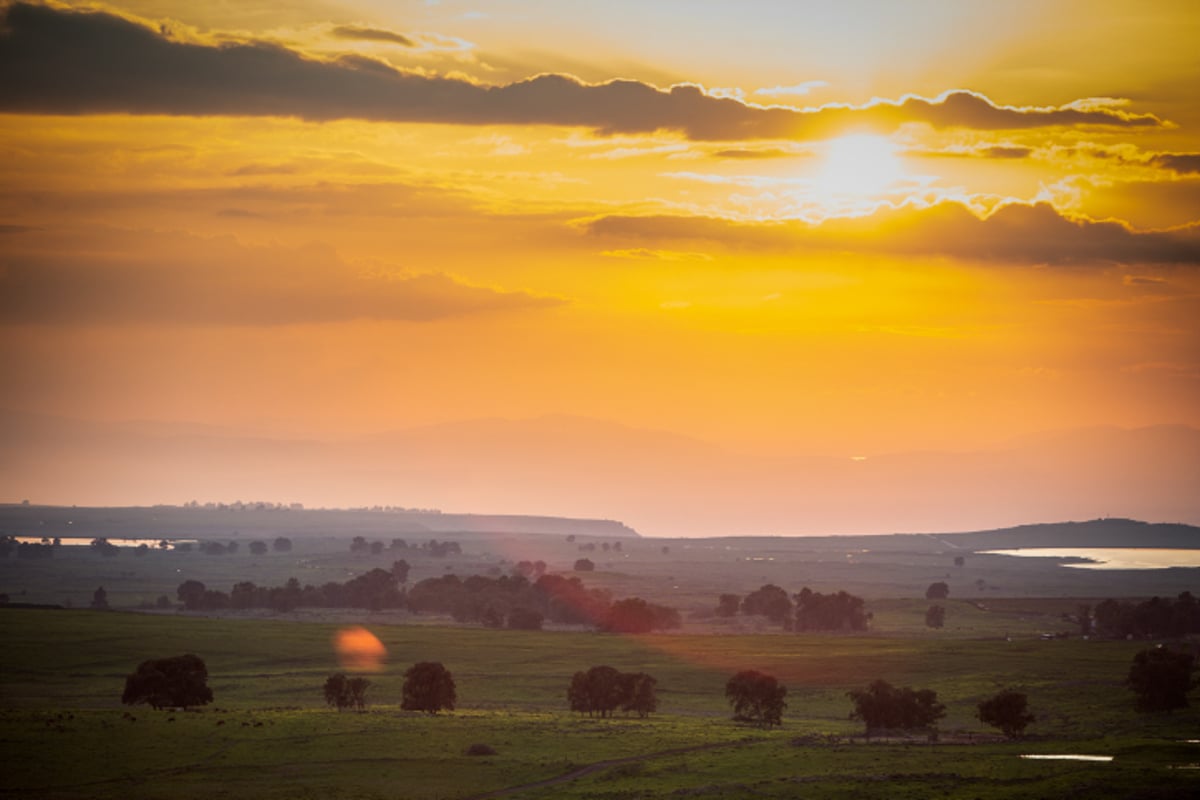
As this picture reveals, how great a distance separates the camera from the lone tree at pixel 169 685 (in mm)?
148750

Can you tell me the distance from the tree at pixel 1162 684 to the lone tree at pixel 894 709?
20244 mm

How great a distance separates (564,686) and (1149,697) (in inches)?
2747

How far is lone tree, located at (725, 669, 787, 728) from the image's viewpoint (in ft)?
486

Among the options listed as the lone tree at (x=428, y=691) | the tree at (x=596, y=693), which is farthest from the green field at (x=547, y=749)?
the tree at (x=596, y=693)

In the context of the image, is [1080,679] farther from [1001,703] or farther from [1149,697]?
[1001,703]

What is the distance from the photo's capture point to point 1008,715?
13500 centimetres

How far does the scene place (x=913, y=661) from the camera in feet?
651

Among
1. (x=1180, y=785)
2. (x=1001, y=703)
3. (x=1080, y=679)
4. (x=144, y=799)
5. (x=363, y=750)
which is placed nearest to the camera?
(x=1180, y=785)

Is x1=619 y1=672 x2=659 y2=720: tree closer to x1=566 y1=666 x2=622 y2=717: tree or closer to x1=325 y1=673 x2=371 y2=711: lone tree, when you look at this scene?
x1=566 y1=666 x2=622 y2=717: tree

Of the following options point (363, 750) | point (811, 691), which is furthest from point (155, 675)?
point (811, 691)

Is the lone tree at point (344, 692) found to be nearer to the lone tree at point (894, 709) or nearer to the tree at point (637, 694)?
the tree at point (637, 694)

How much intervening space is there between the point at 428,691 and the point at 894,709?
4874cm

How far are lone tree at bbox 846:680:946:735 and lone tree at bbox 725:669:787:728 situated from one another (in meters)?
8.65

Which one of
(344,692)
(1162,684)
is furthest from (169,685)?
(1162,684)
